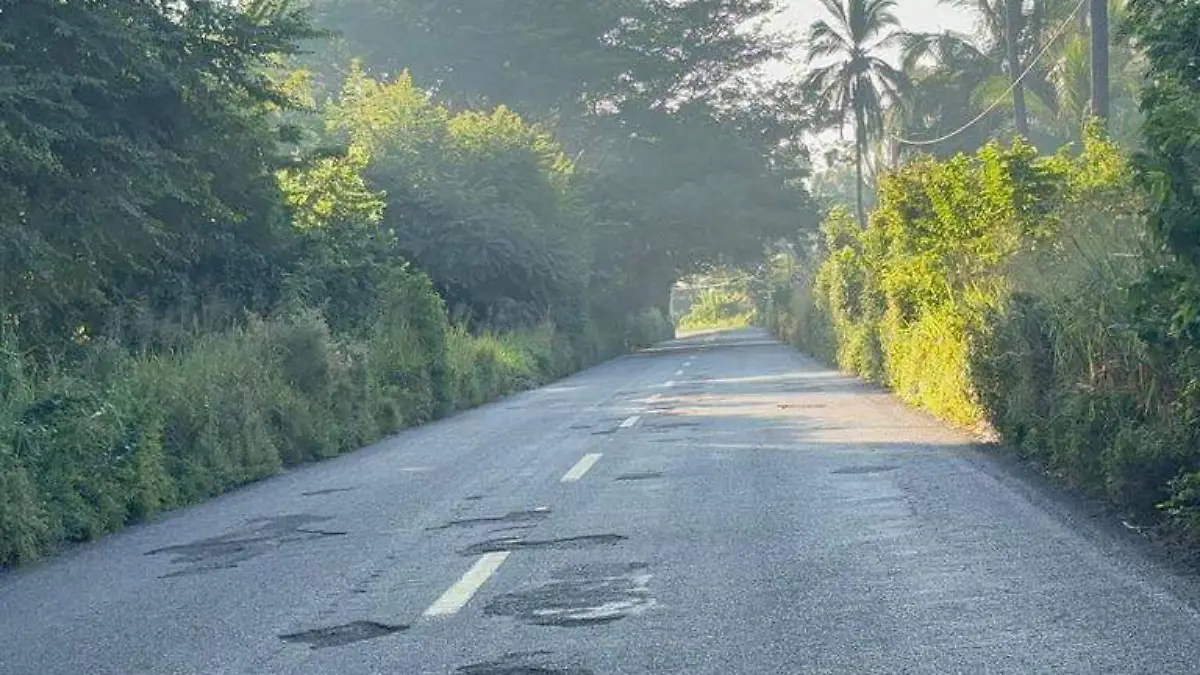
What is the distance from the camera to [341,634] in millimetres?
7547

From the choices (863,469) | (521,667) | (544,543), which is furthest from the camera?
(863,469)

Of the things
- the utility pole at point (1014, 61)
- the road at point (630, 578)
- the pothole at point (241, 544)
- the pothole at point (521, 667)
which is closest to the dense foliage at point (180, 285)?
the road at point (630, 578)

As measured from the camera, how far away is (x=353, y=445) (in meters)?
20.4

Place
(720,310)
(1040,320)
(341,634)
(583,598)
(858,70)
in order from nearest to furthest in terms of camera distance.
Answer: (341,634), (583,598), (1040,320), (858,70), (720,310)

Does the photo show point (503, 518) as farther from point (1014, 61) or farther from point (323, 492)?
point (1014, 61)

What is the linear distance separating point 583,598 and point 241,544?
13.0ft

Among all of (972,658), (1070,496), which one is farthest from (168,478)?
(972,658)

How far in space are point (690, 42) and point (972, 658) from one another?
52380mm

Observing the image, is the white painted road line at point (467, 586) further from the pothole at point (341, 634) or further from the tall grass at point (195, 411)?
the tall grass at point (195, 411)

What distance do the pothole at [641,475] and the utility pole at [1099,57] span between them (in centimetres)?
1487

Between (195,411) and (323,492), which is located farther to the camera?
(195,411)

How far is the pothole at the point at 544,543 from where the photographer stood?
988cm

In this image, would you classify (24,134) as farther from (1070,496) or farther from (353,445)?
(1070,496)

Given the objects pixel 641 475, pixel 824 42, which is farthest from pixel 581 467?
pixel 824 42
